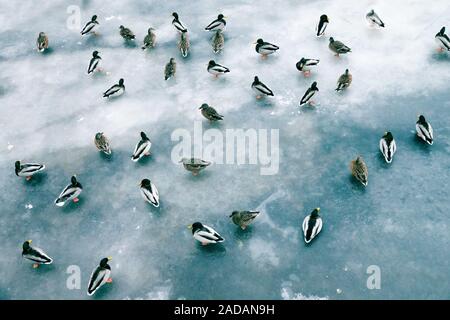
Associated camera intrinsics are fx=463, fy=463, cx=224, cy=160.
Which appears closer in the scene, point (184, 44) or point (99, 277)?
point (99, 277)

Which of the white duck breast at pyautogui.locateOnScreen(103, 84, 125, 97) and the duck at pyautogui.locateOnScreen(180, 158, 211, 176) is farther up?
the white duck breast at pyautogui.locateOnScreen(103, 84, 125, 97)

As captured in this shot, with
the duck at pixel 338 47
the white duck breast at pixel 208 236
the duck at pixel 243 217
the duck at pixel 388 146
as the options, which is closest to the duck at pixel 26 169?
the white duck breast at pixel 208 236

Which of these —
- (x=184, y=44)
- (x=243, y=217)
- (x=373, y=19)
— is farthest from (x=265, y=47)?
(x=243, y=217)

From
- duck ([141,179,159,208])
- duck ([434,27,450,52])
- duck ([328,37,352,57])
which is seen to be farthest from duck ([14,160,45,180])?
duck ([434,27,450,52])

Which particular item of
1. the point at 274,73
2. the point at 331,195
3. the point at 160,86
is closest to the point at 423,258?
the point at 331,195

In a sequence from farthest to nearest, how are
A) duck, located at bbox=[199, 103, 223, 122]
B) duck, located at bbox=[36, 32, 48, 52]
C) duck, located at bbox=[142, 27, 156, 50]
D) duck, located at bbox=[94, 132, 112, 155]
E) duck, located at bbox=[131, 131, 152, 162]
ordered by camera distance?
1. duck, located at bbox=[36, 32, 48, 52]
2. duck, located at bbox=[142, 27, 156, 50]
3. duck, located at bbox=[199, 103, 223, 122]
4. duck, located at bbox=[94, 132, 112, 155]
5. duck, located at bbox=[131, 131, 152, 162]

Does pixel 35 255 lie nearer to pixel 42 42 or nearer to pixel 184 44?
pixel 184 44

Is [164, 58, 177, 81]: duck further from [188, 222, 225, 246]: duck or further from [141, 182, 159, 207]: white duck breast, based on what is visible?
[188, 222, 225, 246]: duck
